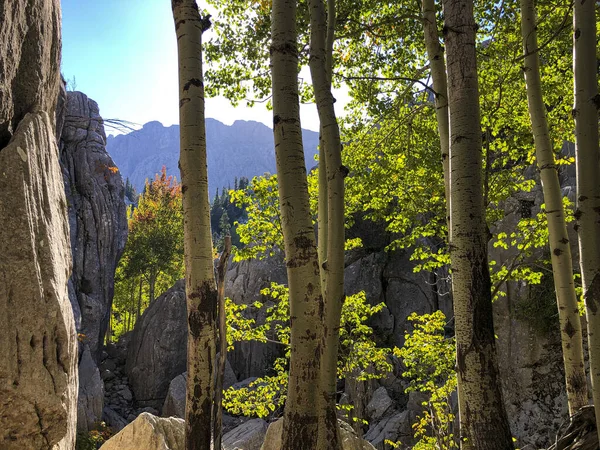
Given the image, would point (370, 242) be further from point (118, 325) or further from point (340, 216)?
point (118, 325)

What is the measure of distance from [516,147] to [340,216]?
3691 mm

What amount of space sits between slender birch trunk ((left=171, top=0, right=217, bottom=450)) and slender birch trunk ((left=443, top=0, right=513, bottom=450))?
1751 mm

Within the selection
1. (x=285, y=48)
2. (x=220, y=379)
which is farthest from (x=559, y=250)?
(x=220, y=379)

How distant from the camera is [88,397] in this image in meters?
16.4

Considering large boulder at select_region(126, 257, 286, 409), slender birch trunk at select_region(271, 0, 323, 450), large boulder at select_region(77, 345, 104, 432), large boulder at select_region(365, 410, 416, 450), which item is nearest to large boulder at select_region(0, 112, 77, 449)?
slender birch trunk at select_region(271, 0, 323, 450)

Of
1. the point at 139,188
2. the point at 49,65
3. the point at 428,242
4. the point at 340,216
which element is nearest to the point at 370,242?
the point at 428,242

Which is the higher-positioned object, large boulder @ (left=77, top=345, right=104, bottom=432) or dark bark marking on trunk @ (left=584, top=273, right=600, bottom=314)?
dark bark marking on trunk @ (left=584, top=273, right=600, bottom=314)

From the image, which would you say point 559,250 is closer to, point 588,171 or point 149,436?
point 588,171

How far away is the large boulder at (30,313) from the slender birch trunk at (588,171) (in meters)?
3.37

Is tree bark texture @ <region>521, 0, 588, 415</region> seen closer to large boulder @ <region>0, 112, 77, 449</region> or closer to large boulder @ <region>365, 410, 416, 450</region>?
large boulder @ <region>0, 112, 77, 449</region>

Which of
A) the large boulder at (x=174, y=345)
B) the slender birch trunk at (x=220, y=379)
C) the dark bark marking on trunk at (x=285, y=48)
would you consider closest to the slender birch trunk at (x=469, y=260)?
the dark bark marking on trunk at (x=285, y=48)

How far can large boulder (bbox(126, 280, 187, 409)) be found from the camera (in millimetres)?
19484

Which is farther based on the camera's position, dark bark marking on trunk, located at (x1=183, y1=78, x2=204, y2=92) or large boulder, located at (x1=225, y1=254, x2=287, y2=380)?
large boulder, located at (x1=225, y1=254, x2=287, y2=380)

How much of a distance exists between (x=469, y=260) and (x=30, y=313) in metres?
2.79
